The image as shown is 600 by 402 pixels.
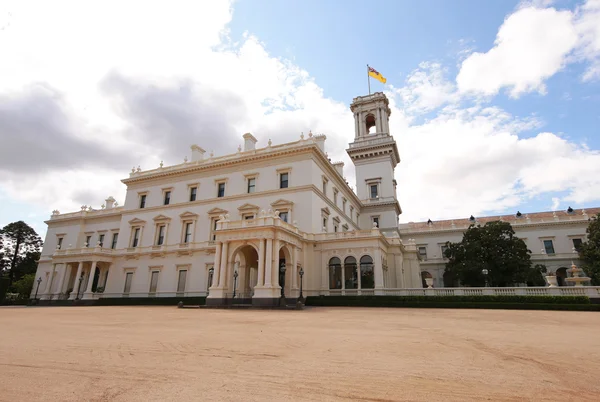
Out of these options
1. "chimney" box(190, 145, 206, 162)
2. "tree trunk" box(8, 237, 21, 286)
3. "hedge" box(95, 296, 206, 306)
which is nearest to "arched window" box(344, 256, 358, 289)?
"hedge" box(95, 296, 206, 306)

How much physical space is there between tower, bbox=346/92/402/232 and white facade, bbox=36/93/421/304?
0.17 metres

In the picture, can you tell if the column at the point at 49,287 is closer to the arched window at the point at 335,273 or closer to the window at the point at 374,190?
the arched window at the point at 335,273

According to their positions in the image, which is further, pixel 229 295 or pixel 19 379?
pixel 229 295

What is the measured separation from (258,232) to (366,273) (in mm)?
10560

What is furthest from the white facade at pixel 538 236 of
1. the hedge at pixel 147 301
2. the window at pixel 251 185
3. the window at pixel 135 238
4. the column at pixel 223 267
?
the window at pixel 135 238

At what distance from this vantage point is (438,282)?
A: 52.3 metres

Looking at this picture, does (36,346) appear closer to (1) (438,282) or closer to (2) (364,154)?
(2) (364,154)

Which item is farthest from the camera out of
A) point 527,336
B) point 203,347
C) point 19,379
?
point 527,336

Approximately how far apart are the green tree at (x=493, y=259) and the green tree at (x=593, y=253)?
5877 mm

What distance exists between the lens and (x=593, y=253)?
130ft

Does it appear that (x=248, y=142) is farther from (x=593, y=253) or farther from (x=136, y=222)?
(x=593, y=253)

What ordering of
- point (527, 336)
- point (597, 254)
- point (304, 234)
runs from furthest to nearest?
1. point (597, 254)
2. point (304, 234)
3. point (527, 336)

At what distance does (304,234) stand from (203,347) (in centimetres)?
2313

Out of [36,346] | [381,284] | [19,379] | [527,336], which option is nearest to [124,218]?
[381,284]
